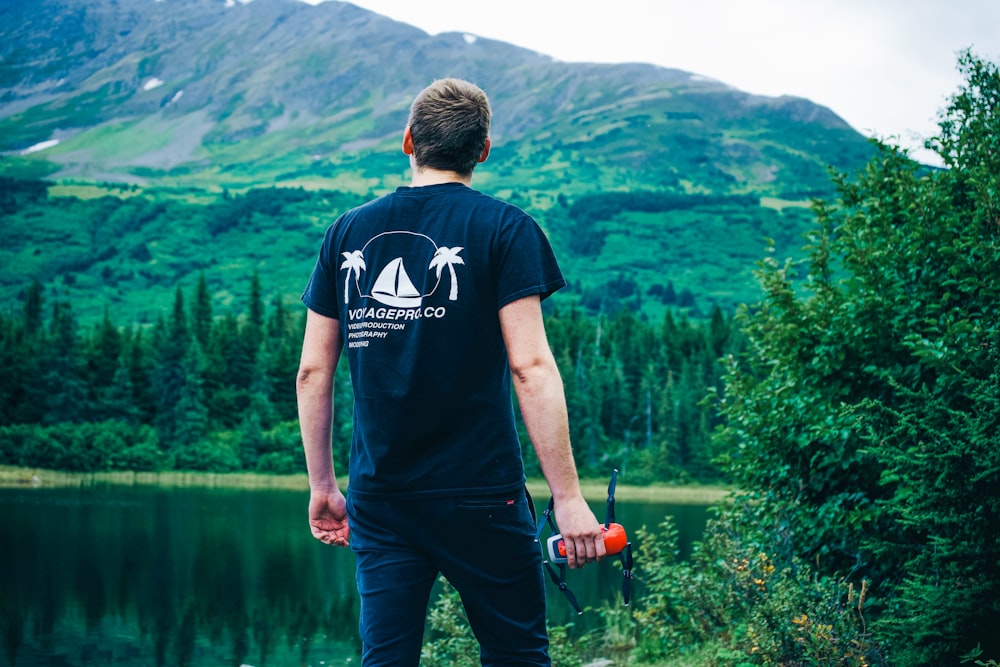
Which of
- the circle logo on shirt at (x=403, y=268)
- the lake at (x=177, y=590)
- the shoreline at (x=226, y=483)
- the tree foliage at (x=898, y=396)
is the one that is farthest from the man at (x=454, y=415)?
the shoreline at (x=226, y=483)

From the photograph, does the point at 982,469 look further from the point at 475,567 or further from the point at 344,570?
the point at 344,570

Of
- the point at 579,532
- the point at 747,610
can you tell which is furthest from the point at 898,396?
the point at 579,532

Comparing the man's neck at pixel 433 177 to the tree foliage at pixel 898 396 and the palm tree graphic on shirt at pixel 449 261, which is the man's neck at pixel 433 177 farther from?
the tree foliage at pixel 898 396

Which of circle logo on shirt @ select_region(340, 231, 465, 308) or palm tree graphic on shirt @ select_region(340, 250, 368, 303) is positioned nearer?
circle logo on shirt @ select_region(340, 231, 465, 308)

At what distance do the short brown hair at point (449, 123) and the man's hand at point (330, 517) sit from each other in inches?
51.8

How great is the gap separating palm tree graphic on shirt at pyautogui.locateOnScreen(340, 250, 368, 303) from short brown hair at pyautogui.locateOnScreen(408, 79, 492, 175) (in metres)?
0.42

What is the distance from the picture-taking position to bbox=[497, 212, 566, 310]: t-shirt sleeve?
11.8 feet

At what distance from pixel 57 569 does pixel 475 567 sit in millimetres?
25118

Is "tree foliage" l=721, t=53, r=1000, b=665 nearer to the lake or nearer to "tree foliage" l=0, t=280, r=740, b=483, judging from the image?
the lake

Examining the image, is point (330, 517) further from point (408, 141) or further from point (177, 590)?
point (177, 590)

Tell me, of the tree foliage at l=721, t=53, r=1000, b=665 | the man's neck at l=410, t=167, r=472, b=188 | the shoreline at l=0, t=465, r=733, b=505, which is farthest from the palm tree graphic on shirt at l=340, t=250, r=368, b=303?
the shoreline at l=0, t=465, r=733, b=505

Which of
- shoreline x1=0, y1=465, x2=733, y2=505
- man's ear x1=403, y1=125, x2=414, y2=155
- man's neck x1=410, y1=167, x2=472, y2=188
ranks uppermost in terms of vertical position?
man's ear x1=403, y1=125, x2=414, y2=155

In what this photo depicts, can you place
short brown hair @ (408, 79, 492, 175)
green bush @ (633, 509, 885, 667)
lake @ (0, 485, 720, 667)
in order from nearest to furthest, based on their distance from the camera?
short brown hair @ (408, 79, 492, 175) → green bush @ (633, 509, 885, 667) → lake @ (0, 485, 720, 667)

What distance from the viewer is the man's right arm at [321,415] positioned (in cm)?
397
